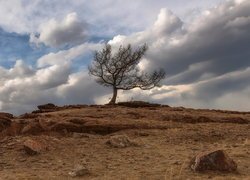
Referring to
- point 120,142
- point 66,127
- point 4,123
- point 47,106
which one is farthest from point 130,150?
point 47,106

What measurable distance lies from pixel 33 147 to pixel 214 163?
518cm

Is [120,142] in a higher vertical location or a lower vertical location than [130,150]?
higher

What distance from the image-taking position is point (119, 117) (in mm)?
19719

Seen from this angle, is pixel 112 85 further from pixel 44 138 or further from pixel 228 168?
pixel 228 168

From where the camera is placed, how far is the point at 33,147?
518 inches

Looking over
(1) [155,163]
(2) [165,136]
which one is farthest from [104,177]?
(2) [165,136]

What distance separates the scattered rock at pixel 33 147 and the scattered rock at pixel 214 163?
456cm

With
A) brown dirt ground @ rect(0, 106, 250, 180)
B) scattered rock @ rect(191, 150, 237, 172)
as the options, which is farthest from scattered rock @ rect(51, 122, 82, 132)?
scattered rock @ rect(191, 150, 237, 172)

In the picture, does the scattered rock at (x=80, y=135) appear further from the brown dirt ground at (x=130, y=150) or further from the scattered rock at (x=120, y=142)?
the scattered rock at (x=120, y=142)

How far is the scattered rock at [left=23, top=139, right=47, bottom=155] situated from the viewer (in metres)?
13.0

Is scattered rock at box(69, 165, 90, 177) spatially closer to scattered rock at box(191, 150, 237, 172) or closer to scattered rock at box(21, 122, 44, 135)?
scattered rock at box(191, 150, 237, 172)

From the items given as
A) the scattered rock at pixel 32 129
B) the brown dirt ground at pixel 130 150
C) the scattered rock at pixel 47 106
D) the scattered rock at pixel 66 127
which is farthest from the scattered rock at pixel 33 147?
the scattered rock at pixel 47 106

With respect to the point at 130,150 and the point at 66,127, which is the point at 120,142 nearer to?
the point at 130,150

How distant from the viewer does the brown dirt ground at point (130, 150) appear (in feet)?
36.6
